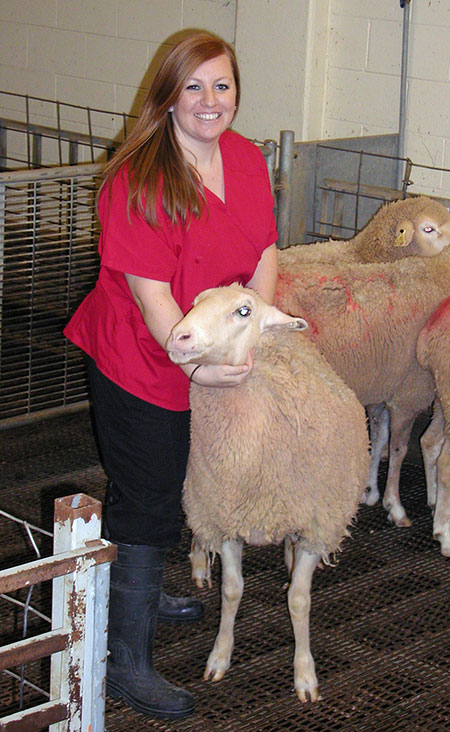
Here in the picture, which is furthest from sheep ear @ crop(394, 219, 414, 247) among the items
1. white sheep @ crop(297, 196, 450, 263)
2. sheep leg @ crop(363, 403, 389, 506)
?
sheep leg @ crop(363, 403, 389, 506)

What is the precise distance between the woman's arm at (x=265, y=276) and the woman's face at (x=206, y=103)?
1.39ft

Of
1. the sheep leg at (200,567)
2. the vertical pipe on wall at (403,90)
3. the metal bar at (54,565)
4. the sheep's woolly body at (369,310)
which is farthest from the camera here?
the vertical pipe on wall at (403,90)

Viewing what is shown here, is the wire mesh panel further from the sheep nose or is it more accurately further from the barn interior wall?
the sheep nose

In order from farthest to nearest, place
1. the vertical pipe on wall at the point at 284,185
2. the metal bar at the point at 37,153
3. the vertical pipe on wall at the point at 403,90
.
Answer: the metal bar at the point at 37,153, the vertical pipe on wall at the point at 403,90, the vertical pipe on wall at the point at 284,185

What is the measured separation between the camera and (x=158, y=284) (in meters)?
2.41

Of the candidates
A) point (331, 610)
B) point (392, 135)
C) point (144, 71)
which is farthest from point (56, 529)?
point (144, 71)

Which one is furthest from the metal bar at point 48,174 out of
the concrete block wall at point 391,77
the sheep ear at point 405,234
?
the concrete block wall at point 391,77

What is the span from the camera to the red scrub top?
239 cm

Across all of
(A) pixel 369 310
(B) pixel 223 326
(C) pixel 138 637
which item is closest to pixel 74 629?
(B) pixel 223 326

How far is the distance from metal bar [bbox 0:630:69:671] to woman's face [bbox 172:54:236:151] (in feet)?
4.40

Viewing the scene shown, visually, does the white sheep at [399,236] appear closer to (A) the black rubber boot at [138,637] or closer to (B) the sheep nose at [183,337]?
(A) the black rubber boot at [138,637]

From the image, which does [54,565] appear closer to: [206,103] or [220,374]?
[220,374]

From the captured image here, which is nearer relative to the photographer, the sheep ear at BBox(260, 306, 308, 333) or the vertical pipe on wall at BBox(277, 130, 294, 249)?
the sheep ear at BBox(260, 306, 308, 333)

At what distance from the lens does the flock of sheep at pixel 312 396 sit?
8.54 feet
